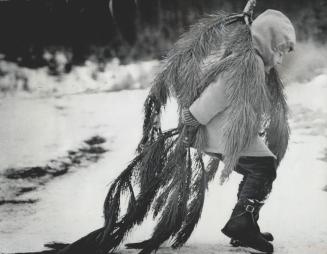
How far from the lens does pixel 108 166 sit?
87.5 inches

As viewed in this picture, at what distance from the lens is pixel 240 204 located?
1.72 meters

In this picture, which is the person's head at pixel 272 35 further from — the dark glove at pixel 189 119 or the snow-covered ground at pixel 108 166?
the snow-covered ground at pixel 108 166

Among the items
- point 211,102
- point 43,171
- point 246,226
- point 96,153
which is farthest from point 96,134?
point 246,226

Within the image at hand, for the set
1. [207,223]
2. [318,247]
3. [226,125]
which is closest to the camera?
[226,125]

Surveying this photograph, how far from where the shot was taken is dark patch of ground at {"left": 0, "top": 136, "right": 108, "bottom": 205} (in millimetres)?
2132

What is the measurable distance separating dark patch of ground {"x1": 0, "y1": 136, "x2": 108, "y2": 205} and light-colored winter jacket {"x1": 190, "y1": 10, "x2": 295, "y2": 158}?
2.32ft

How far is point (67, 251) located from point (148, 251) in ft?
0.90

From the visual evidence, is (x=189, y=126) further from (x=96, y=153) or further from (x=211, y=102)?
(x=96, y=153)

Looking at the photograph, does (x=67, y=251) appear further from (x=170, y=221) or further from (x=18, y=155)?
(x=18, y=155)

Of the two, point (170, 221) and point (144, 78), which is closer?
point (170, 221)

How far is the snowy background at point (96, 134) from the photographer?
205 cm

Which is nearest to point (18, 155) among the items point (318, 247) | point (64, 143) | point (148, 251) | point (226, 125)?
point (64, 143)

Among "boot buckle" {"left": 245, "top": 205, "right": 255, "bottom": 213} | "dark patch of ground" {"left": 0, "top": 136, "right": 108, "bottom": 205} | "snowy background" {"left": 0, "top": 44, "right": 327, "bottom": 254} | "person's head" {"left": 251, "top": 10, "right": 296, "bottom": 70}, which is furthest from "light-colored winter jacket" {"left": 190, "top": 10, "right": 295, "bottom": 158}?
"dark patch of ground" {"left": 0, "top": 136, "right": 108, "bottom": 205}

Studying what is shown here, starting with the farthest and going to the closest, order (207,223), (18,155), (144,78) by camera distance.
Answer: (144,78) → (18,155) → (207,223)
